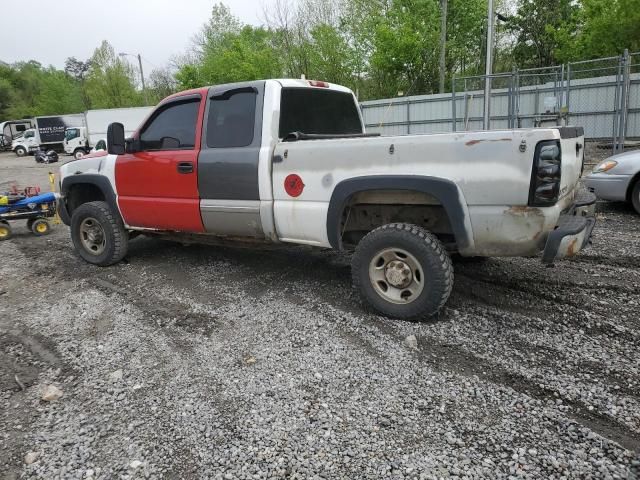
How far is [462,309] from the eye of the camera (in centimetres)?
416

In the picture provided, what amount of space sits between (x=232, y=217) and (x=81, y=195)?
2.76 m

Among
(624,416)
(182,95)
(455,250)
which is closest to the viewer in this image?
(624,416)

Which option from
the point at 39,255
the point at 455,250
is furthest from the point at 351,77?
the point at 455,250

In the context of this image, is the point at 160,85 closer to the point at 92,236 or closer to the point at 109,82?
the point at 109,82

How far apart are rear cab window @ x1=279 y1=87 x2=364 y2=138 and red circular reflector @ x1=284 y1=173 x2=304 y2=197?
20.5 inches

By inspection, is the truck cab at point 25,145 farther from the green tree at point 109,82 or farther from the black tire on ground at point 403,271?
the black tire on ground at point 403,271

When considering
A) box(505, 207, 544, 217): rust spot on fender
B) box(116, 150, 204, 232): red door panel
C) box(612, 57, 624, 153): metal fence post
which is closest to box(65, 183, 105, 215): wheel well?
box(116, 150, 204, 232): red door panel

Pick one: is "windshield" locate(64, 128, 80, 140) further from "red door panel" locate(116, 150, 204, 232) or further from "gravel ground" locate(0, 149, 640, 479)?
"gravel ground" locate(0, 149, 640, 479)

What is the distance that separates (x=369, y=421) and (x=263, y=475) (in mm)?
665

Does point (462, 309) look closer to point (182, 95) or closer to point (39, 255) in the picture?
point (182, 95)

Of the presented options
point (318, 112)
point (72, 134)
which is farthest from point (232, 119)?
point (72, 134)

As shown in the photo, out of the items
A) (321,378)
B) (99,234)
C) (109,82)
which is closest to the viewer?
(321,378)

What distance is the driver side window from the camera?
4.92 meters

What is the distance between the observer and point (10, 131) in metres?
44.7
